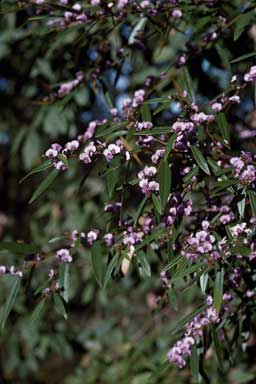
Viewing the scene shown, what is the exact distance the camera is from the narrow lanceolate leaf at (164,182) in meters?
1.06

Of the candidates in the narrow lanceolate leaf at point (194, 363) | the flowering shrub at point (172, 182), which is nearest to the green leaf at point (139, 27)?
the flowering shrub at point (172, 182)

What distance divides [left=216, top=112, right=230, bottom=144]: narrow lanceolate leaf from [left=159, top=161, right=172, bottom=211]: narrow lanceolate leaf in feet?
0.52

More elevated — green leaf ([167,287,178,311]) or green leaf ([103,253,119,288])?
green leaf ([103,253,119,288])

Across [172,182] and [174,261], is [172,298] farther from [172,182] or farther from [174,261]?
[172,182]

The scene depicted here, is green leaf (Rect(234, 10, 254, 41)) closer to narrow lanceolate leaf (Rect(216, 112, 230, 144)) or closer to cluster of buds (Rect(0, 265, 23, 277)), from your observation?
narrow lanceolate leaf (Rect(216, 112, 230, 144))

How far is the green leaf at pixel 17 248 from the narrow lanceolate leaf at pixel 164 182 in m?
0.42

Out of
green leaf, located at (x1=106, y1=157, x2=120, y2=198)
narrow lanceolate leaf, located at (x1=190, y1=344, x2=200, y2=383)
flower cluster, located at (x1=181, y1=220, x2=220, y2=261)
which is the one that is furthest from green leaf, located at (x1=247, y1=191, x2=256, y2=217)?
narrow lanceolate leaf, located at (x1=190, y1=344, x2=200, y2=383)

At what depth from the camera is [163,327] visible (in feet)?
9.67

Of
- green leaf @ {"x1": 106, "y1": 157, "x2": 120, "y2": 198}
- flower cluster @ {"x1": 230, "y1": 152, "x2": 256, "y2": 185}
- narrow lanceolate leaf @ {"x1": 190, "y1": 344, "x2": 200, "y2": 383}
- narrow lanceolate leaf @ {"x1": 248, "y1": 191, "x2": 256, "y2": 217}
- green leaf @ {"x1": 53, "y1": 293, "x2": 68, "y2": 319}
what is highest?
green leaf @ {"x1": 106, "y1": 157, "x2": 120, "y2": 198}

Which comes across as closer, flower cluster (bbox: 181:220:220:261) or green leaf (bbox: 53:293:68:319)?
flower cluster (bbox: 181:220:220:261)

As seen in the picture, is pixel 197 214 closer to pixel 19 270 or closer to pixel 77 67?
pixel 19 270

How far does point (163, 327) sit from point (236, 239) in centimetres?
189

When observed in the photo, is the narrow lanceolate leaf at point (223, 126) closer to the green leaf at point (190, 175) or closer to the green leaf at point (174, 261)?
the green leaf at point (190, 175)

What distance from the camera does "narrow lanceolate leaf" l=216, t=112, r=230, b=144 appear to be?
119 centimetres
